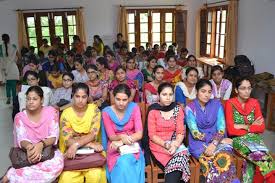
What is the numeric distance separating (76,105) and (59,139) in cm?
37

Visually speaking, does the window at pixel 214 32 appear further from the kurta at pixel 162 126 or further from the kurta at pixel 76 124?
the kurta at pixel 76 124

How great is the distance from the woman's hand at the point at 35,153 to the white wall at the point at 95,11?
23.6 feet

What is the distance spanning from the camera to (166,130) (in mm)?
2779

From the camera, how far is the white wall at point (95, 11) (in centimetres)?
880

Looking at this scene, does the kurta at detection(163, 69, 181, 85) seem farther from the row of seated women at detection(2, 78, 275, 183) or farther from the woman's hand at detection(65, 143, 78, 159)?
the woman's hand at detection(65, 143, 78, 159)

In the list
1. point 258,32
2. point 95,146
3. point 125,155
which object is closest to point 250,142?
point 125,155

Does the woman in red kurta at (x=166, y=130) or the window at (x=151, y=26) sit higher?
the window at (x=151, y=26)

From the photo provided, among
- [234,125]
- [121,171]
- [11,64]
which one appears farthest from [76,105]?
[11,64]

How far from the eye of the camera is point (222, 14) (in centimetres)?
755

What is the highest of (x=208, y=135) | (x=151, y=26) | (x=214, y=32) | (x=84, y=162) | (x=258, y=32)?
(x=151, y=26)

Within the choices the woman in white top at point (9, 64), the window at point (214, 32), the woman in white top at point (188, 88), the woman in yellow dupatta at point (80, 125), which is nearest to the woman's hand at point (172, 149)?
the woman in yellow dupatta at point (80, 125)

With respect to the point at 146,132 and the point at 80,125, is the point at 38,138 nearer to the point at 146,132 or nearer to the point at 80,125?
the point at 80,125

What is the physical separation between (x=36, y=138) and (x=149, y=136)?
1052 mm

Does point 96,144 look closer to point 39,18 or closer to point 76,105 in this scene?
point 76,105
